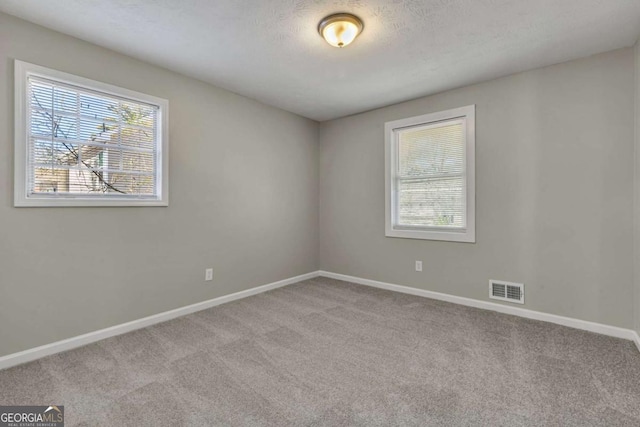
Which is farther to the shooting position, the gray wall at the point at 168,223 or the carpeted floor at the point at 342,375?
the gray wall at the point at 168,223

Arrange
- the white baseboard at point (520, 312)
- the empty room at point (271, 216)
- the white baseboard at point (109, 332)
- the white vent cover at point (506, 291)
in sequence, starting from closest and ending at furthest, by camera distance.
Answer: the empty room at point (271, 216) < the white baseboard at point (109, 332) < the white baseboard at point (520, 312) < the white vent cover at point (506, 291)

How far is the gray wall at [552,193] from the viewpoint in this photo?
256 cm

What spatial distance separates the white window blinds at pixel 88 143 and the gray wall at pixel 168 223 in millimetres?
140

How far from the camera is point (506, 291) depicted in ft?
10.2

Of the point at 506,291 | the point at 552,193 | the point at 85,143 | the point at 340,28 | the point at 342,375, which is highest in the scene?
the point at 340,28

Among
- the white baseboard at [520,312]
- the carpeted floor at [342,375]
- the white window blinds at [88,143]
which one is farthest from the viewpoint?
the white baseboard at [520,312]

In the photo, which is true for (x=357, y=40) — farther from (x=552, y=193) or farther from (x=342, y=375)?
(x=342, y=375)

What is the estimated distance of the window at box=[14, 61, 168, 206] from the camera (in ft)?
7.23

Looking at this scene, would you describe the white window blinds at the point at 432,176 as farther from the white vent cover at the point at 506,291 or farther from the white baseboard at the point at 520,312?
the white baseboard at the point at 520,312

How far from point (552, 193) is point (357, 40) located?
2283mm

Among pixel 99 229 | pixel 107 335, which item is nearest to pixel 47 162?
pixel 99 229

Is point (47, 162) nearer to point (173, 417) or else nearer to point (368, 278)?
point (173, 417)

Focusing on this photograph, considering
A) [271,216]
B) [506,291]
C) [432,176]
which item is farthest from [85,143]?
[506,291]

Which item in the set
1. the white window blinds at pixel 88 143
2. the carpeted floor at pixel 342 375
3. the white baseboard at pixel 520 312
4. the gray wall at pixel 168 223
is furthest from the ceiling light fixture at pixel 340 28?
the white baseboard at pixel 520 312
